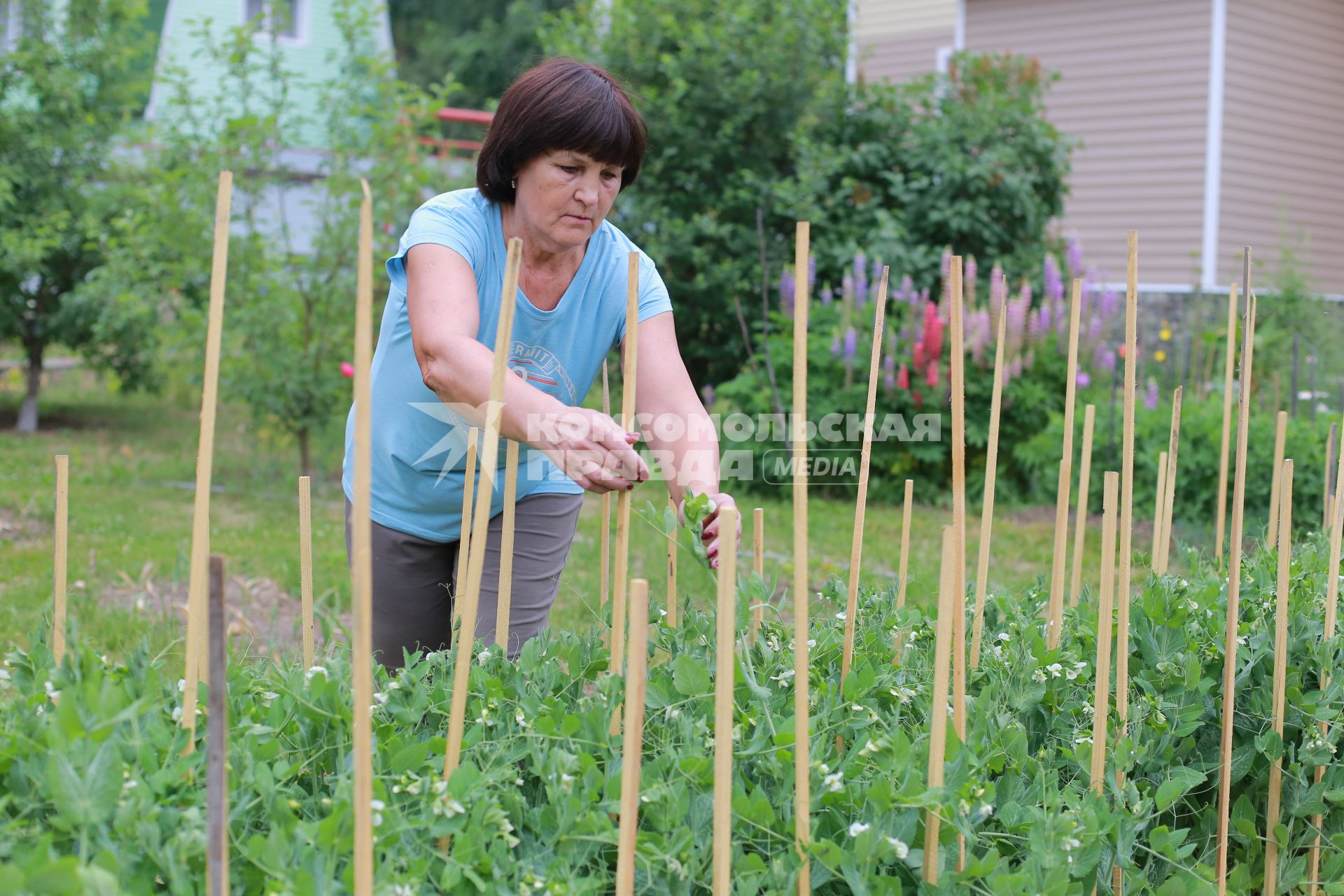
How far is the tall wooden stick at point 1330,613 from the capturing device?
181 centimetres

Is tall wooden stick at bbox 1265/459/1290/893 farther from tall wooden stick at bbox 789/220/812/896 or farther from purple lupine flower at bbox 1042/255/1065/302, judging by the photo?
purple lupine flower at bbox 1042/255/1065/302

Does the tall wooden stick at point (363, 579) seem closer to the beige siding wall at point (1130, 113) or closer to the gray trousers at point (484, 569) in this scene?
the gray trousers at point (484, 569)

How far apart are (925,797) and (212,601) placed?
751 millimetres

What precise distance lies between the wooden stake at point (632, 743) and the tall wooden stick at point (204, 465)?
0.42 meters

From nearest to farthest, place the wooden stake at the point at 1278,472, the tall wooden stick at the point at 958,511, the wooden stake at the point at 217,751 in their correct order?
the wooden stake at the point at 217,751, the tall wooden stick at the point at 958,511, the wooden stake at the point at 1278,472

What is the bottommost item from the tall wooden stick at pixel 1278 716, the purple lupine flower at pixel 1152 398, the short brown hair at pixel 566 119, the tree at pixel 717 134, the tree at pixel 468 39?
the tall wooden stick at pixel 1278 716

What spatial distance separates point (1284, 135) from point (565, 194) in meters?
9.90

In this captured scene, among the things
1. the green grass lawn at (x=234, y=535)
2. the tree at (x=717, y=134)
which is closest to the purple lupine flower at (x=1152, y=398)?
the green grass lawn at (x=234, y=535)

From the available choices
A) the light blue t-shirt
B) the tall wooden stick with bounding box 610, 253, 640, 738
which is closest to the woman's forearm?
the tall wooden stick with bounding box 610, 253, 640, 738

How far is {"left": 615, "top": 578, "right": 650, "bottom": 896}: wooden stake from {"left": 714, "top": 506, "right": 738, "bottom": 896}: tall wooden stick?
8cm

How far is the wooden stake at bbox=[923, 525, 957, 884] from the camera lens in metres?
1.21

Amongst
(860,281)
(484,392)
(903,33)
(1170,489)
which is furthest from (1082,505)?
(903,33)

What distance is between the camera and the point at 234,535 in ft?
17.1

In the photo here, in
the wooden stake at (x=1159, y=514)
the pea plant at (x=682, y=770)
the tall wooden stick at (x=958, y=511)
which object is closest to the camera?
the pea plant at (x=682, y=770)
